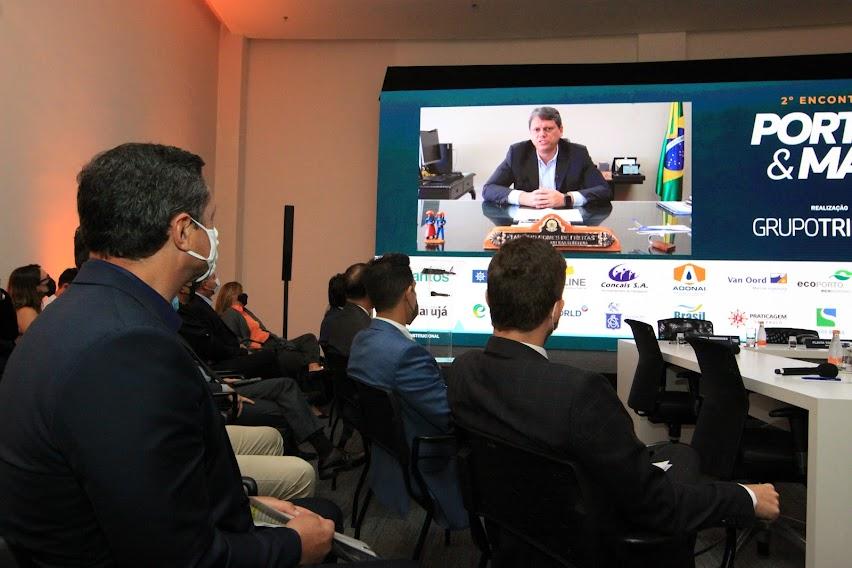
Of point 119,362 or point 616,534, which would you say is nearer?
point 119,362

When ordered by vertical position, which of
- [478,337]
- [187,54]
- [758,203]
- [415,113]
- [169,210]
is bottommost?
[478,337]

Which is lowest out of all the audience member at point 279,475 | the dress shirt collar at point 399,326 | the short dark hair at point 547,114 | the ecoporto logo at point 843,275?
the audience member at point 279,475

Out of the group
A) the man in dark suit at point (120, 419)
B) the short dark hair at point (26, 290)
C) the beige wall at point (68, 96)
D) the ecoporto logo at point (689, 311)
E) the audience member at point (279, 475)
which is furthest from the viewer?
the ecoporto logo at point (689, 311)

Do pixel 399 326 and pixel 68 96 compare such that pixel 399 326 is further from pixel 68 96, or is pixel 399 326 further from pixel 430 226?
pixel 430 226

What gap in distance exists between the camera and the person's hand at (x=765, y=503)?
5.22 ft

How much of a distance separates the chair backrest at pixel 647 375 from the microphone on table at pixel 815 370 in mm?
1168

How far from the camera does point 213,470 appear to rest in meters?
1.15

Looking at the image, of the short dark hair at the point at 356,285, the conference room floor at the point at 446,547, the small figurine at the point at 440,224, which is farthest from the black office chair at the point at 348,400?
the small figurine at the point at 440,224

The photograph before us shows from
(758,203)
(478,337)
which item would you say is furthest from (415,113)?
(758,203)

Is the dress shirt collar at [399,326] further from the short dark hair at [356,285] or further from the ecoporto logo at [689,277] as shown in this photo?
the ecoporto logo at [689,277]

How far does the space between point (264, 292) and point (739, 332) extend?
18.7ft

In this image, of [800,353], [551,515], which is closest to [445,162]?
[800,353]

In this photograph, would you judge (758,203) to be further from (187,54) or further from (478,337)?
(187,54)

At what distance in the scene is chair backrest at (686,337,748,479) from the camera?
8.96 ft
